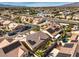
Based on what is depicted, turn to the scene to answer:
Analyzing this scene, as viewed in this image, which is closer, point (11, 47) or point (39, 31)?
point (11, 47)

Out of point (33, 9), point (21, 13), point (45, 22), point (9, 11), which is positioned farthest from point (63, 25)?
point (9, 11)

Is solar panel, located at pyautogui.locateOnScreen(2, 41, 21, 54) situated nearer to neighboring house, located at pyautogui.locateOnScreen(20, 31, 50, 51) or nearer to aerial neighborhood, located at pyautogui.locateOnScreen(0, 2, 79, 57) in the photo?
aerial neighborhood, located at pyautogui.locateOnScreen(0, 2, 79, 57)

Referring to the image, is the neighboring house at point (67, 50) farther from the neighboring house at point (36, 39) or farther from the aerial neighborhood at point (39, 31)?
the neighboring house at point (36, 39)

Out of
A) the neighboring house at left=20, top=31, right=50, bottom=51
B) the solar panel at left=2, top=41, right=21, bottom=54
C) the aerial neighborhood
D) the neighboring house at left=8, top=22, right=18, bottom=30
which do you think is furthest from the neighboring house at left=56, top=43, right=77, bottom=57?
the neighboring house at left=8, top=22, right=18, bottom=30

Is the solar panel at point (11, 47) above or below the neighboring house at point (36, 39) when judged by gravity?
below

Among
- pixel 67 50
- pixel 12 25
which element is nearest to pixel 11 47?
pixel 12 25

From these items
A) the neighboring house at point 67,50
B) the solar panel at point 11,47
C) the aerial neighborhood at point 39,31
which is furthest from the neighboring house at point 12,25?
the neighboring house at point 67,50

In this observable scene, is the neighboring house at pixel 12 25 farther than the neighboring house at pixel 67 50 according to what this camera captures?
Yes

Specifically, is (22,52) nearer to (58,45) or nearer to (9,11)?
(58,45)

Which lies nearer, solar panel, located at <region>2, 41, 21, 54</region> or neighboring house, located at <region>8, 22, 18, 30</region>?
solar panel, located at <region>2, 41, 21, 54</region>

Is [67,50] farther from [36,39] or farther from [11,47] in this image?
[11,47]

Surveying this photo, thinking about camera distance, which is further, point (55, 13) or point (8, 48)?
point (55, 13)
